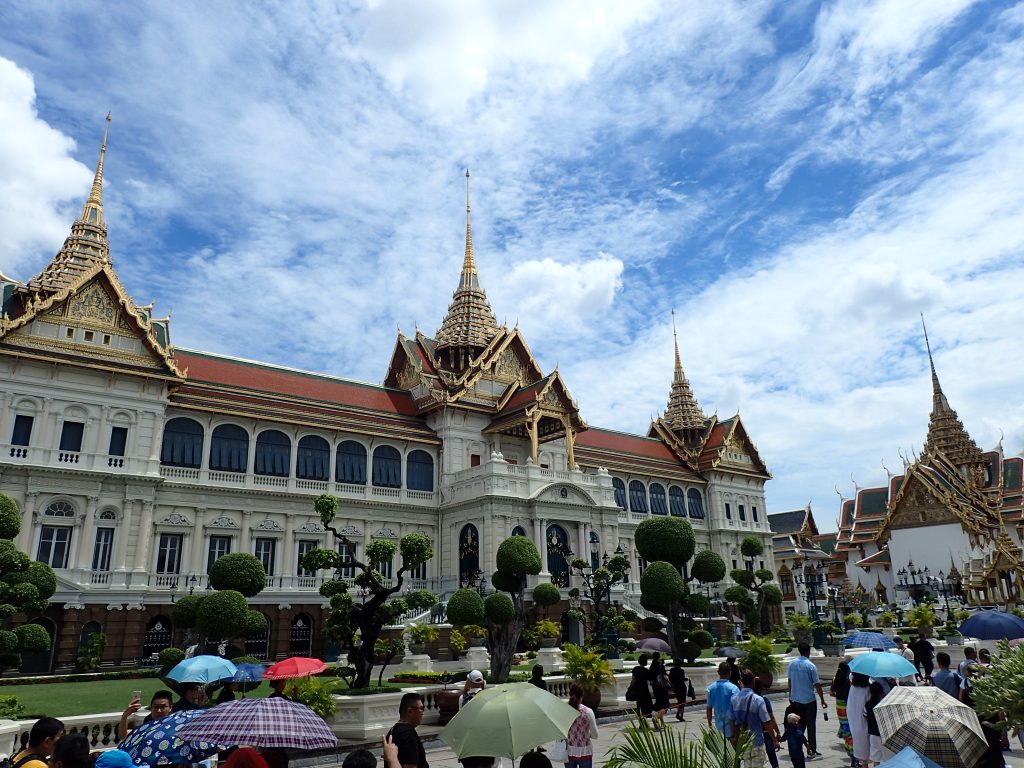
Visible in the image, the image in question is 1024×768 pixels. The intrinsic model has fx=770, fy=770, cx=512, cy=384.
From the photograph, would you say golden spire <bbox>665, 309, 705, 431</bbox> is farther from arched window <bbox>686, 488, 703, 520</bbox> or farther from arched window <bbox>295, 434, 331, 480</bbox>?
arched window <bbox>295, 434, 331, 480</bbox>

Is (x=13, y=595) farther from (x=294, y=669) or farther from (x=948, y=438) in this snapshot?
(x=948, y=438)

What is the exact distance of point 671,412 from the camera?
62.7m

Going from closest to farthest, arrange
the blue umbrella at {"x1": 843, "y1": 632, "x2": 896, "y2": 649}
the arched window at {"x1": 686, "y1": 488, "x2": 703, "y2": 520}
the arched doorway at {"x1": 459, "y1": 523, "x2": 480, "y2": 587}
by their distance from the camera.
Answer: the blue umbrella at {"x1": 843, "y1": 632, "x2": 896, "y2": 649} → the arched doorway at {"x1": 459, "y1": 523, "x2": 480, "y2": 587} → the arched window at {"x1": 686, "y1": 488, "x2": 703, "y2": 520}

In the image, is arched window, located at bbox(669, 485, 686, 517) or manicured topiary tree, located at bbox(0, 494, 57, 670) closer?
manicured topiary tree, located at bbox(0, 494, 57, 670)

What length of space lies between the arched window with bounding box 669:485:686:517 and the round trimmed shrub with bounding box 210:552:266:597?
34.7 metres

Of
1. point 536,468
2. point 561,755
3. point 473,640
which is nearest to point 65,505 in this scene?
point 473,640

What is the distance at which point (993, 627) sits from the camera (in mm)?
18031

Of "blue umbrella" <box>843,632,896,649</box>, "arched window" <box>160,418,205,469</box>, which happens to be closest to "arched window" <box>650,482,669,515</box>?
"arched window" <box>160,418,205,469</box>

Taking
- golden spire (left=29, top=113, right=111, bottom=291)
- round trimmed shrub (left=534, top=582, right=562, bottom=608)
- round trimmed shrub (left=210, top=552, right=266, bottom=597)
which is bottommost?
round trimmed shrub (left=534, top=582, right=562, bottom=608)

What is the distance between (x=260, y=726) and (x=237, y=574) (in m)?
18.6

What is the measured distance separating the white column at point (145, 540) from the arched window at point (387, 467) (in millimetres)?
Result: 11090

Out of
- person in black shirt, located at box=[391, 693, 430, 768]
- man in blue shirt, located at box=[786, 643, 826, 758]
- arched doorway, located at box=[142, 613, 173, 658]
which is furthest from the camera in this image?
arched doorway, located at box=[142, 613, 173, 658]

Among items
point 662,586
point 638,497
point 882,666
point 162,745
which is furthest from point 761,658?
point 638,497

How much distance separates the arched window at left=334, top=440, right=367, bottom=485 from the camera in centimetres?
3873
